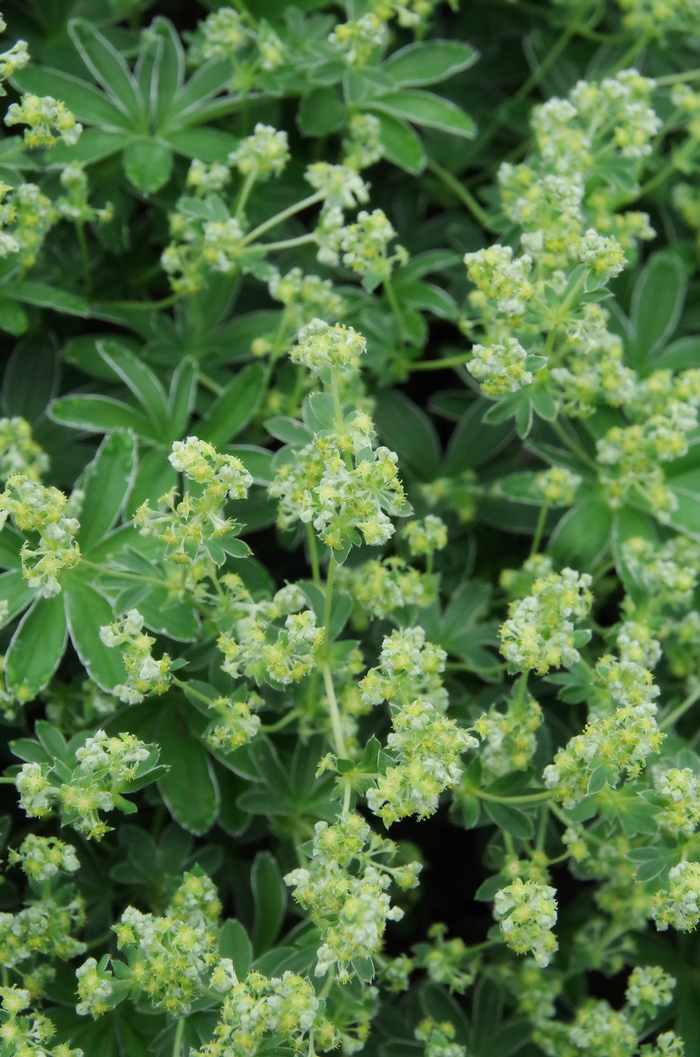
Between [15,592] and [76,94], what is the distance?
173 cm

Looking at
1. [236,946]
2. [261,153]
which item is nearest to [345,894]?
[236,946]

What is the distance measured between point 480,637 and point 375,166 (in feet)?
6.70

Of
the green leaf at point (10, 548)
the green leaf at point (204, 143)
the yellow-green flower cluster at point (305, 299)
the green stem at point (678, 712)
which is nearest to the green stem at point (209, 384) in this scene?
the yellow-green flower cluster at point (305, 299)

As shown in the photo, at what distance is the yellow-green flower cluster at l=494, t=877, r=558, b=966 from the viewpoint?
2398 mm

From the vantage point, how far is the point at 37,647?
2.85 metres

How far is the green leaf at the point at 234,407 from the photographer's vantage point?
314cm

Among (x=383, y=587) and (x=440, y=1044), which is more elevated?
(x=383, y=587)

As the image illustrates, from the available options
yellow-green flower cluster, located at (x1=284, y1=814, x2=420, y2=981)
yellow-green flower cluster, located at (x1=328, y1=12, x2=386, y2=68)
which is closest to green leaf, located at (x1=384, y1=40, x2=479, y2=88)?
yellow-green flower cluster, located at (x1=328, y1=12, x2=386, y2=68)

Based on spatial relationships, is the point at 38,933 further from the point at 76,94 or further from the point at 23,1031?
the point at 76,94

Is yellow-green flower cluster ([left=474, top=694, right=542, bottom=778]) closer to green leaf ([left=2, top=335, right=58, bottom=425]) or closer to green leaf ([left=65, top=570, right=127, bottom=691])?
green leaf ([left=65, top=570, right=127, bottom=691])

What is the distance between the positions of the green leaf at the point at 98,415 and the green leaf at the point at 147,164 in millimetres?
700

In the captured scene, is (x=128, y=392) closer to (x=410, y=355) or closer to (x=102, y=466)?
(x=102, y=466)

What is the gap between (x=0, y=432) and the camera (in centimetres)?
304

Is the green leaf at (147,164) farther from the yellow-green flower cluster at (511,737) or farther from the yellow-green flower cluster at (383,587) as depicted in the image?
the yellow-green flower cluster at (511,737)
